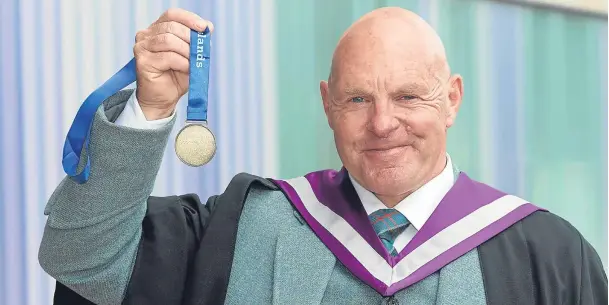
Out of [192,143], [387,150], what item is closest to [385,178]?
[387,150]

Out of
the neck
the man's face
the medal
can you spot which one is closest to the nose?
the man's face

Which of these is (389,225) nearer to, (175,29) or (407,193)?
(407,193)

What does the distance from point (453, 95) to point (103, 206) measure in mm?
821

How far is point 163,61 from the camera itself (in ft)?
5.53

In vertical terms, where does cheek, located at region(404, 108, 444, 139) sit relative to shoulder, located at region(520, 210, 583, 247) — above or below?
above

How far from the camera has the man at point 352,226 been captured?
1.76m

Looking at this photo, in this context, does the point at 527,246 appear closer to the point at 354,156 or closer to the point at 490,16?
the point at 354,156

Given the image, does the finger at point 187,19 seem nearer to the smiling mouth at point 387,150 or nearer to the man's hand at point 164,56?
the man's hand at point 164,56

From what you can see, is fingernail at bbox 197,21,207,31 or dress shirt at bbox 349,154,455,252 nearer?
fingernail at bbox 197,21,207,31

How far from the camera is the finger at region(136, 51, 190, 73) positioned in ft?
5.53

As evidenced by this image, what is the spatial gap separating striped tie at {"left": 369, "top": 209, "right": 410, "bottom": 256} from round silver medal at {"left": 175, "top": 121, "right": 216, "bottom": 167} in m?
0.50

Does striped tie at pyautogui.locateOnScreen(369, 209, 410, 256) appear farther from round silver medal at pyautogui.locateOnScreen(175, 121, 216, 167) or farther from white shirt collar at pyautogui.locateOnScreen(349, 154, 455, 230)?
round silver medal at pyautogui.locateOnScreen(175, 121, 216, 167)

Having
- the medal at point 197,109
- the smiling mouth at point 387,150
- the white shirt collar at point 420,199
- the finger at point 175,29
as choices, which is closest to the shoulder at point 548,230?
the white shirt collar at point 420,199

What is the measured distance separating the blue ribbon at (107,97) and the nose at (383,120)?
38 cm
